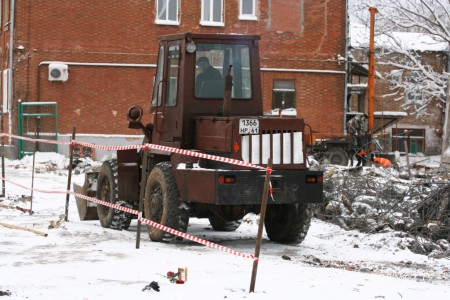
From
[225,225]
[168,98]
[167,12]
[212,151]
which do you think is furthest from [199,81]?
[167,12]

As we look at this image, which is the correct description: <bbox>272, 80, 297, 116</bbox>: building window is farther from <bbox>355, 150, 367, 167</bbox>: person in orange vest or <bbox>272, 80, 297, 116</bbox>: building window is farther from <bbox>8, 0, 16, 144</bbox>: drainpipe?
<bbox>8, 0, 16, 144</bbox>: drainpipe

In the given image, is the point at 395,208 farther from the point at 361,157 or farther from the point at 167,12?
the point at 167,12

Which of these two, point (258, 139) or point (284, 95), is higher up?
point (284, 95)

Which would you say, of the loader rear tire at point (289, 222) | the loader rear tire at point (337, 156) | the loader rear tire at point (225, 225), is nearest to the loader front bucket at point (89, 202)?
the loader rear tire at point (225, 225)

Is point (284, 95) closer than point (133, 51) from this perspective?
No

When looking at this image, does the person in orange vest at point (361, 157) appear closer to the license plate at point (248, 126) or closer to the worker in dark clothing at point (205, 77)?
the worker in dark clothing at point (205, 77)

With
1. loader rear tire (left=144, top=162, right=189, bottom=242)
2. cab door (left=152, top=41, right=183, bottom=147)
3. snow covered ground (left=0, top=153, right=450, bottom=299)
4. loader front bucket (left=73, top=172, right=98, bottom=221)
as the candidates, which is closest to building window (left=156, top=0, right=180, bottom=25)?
loader front bucket (left=73, top=172, right=98, bottom=221)

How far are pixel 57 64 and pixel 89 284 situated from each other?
22.1m

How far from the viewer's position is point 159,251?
34.1 feet

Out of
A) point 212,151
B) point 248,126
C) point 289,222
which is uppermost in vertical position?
point 248,126

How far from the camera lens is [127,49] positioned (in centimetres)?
2995

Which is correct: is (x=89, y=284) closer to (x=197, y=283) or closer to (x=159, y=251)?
(x=197, y=283)

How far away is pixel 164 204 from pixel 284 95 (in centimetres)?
2000

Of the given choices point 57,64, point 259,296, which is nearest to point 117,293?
point 259,296
